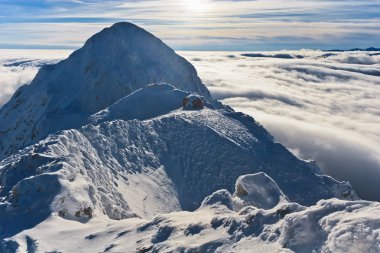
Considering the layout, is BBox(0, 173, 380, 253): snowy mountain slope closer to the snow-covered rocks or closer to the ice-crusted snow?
the ice-crusted snow

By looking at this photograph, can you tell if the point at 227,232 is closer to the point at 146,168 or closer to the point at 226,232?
the point at 226,232

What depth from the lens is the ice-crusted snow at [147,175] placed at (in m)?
28.9

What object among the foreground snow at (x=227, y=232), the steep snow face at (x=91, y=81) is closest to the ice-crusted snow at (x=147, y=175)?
the foreground snow at (x=227, y=232)

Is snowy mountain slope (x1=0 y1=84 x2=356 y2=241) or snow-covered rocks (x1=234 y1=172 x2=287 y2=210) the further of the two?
snow-covered rocks (x1=234 y1=172 x2=287 y2=210)

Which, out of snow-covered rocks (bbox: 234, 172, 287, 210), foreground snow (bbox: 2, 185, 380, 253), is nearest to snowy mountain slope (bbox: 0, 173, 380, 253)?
foreground snow (bbox: 2, 185, 380, 253)

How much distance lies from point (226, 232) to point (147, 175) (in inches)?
1238

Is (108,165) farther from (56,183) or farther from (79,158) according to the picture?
(56,183)

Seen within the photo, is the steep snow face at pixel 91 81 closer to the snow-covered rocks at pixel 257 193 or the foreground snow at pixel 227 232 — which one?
the snow-covered rocks at pixel 257 193

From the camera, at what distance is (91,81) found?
92.7 metres

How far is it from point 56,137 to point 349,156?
134885mm

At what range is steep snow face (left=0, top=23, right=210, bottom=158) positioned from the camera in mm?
89125

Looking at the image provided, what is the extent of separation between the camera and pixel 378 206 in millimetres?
26625

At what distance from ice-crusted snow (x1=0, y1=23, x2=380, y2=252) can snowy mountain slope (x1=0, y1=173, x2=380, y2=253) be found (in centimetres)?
8

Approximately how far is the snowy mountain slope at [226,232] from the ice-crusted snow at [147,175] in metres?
0.08
